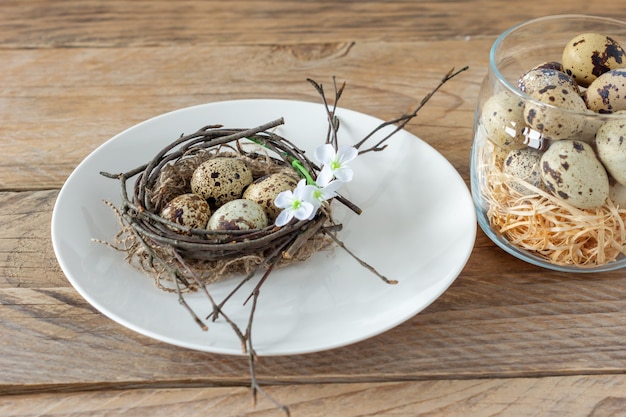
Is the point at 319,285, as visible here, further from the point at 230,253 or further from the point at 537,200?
the point at 537,200

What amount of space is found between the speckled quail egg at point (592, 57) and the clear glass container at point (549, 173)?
0.5 inches

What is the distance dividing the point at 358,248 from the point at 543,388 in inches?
10.5

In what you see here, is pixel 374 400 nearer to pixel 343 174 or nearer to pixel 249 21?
pixel 343 174

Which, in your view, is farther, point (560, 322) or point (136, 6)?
point (136, 6)

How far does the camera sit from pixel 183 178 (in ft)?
2.95

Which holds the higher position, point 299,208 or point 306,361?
point 299,208

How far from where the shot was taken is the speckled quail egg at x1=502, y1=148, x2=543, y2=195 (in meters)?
0.78

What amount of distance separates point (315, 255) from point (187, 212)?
0.53ft

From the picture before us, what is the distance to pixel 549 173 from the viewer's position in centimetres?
75

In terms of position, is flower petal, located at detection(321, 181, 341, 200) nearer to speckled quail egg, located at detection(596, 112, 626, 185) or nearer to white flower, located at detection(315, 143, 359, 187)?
white flower, located at detection(315, 143, 359, 187)

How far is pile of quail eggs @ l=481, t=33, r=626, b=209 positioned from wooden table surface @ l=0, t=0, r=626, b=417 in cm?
14

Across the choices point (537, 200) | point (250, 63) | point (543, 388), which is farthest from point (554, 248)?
point (250, 63)

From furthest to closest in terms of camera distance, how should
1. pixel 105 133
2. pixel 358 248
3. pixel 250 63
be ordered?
pixel 250 63
pixel 105 133
pixel 358 248

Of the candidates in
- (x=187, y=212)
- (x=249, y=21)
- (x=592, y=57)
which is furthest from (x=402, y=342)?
(x=249, y=21)
